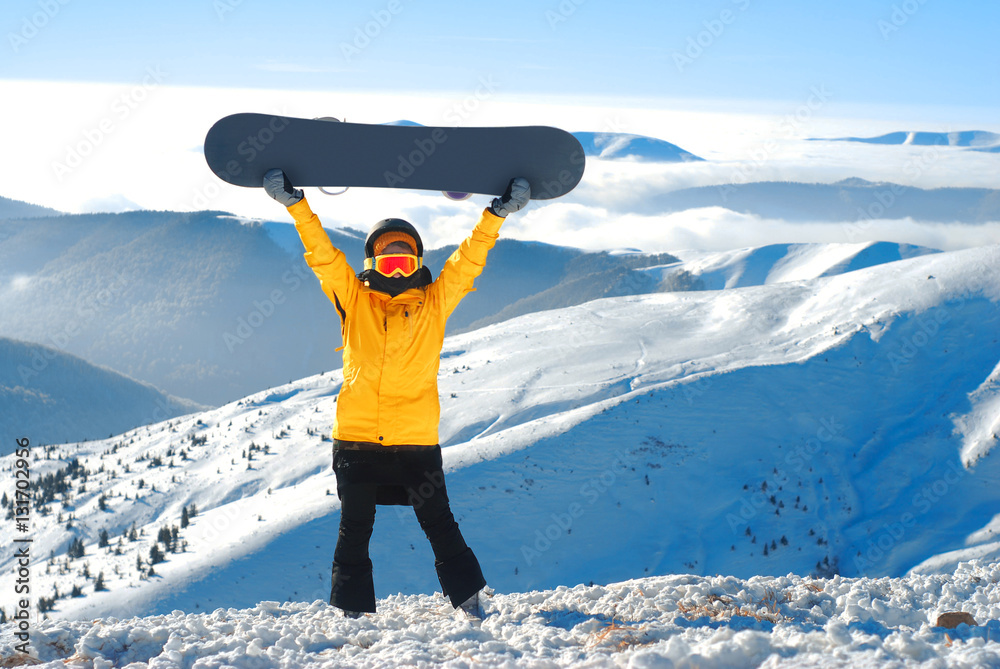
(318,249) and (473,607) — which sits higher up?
(318,249)

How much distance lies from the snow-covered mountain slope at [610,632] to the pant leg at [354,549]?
160 mm

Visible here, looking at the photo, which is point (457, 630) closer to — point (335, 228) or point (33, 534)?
point (33, 534)

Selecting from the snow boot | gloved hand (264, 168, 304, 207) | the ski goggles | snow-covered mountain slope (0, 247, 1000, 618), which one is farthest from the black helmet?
snow-covered mountain slope (0, 247, 1000, 618)

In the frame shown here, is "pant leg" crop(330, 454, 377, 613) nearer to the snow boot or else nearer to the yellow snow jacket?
the yellow snow jacket

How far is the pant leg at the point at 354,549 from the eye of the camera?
496 centimetres

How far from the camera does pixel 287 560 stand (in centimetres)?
1430

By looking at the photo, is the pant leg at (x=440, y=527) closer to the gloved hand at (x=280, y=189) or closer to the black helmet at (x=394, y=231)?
the black helmet at (x=394, y=231)

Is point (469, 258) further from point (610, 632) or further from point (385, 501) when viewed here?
point (610, 632)

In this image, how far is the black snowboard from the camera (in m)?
5.43

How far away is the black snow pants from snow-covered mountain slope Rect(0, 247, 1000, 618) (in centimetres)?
840

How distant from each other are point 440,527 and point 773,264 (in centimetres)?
15295

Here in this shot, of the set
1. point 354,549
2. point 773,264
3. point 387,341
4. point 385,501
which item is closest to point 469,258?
point 387,341

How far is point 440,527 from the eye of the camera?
5.04 metres

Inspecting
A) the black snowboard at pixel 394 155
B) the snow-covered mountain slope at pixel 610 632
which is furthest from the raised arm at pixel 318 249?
the snow-covered mountain slope at pixel 610 632
